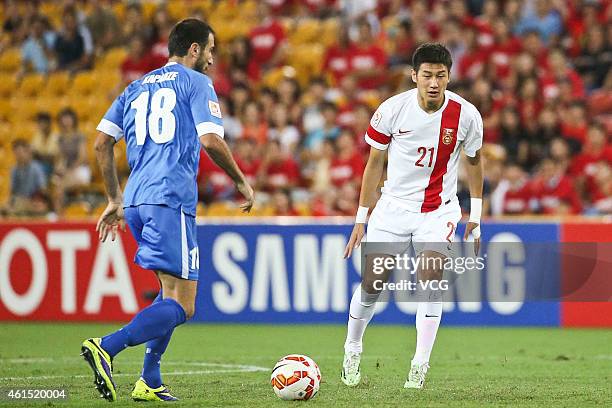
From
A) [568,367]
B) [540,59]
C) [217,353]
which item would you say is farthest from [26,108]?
[568,367]

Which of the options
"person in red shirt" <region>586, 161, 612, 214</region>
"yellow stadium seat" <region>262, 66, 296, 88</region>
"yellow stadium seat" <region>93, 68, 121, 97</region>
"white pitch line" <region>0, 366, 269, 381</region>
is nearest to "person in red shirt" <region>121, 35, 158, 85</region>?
"yellow stadium seat" <region>93, 68, 121, 97</region>

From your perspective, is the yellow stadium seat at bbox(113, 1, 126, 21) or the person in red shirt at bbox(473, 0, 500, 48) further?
the yellow stadium seat at bbox(113, 1, 126, 21)

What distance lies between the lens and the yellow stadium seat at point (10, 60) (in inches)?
786

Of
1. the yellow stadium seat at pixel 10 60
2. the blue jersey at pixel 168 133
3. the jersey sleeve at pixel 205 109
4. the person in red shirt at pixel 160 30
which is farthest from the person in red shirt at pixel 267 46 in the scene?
the jersey sleeve at pixel 205 109

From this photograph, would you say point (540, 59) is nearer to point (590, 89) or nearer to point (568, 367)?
point (590, 89)

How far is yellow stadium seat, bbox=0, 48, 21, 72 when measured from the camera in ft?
65.5

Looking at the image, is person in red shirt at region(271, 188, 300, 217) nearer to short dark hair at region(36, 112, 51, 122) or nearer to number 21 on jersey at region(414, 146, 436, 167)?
short dark hair at region(36, 112, 51, 122)

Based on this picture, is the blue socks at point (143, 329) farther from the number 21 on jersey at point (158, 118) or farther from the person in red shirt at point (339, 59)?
the person in red shirt at point (339, 59)

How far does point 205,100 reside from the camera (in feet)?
22.4

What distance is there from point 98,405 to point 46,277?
7.12 metres

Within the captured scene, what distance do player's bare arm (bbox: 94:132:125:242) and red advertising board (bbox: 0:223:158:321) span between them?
629cm

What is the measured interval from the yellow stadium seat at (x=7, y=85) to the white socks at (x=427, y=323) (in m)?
13.5

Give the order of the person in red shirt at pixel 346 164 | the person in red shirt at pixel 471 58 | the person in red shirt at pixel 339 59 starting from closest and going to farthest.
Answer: the person in red shirt at pixel 346 164, the person in red shirt at pixel 471 58, the person in red shirt at pixel 339 59

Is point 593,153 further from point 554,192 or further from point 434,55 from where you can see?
point 434,55
